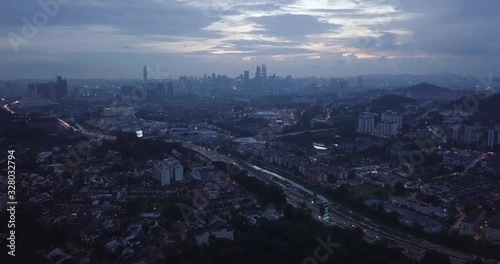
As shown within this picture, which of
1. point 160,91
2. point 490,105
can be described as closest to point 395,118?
point 490,105

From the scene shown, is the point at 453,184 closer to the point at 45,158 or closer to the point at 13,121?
the point at 45,158

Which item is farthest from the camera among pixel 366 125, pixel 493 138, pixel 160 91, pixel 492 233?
pixel 160 91

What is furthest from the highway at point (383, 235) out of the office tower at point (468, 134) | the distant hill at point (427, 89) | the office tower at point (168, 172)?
the distant hill at point (427, 89)

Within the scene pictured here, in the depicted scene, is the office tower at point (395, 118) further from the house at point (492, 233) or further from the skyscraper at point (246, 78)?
the skyscraper at point (246, 78)

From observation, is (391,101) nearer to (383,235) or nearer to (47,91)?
(383,235)

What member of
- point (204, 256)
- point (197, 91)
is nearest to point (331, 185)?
point (204, 256)

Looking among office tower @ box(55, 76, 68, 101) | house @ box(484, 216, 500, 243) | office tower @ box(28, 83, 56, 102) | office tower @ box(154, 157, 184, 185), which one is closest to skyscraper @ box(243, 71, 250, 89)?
office tower @ box(55, 76, 68, 101)

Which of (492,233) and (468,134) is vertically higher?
(468,134)

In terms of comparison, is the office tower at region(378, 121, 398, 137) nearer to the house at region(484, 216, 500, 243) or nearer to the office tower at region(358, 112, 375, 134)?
the office tower at region(358, 112, 375, 134)
